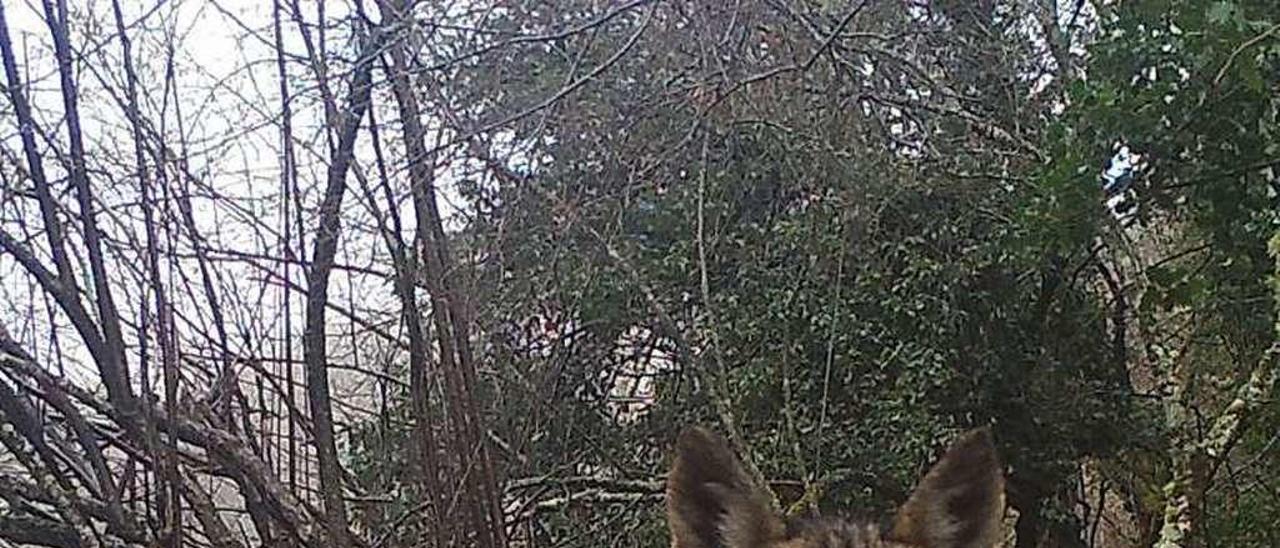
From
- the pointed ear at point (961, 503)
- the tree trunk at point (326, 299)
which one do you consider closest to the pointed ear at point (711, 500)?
the pointed ear at point (961, 503)

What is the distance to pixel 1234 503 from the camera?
662 cm

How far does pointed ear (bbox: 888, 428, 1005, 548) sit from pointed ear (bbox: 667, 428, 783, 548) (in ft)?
0.93

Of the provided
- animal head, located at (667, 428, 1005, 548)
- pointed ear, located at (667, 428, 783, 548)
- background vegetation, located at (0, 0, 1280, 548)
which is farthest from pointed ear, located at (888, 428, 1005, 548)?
background vegetation, located at (0, 0, 1280, 548)

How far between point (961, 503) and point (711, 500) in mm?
503

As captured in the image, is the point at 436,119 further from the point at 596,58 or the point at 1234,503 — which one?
the point at 1234,503

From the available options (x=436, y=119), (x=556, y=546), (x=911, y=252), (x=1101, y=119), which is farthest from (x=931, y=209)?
(x=436, y=119)

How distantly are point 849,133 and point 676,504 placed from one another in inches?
106

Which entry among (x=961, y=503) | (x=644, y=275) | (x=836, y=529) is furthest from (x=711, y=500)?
(x=644, y=275)

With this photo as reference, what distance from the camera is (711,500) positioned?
3.09 metres

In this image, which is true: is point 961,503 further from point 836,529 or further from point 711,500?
point 711,500

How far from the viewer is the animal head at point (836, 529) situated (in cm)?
306

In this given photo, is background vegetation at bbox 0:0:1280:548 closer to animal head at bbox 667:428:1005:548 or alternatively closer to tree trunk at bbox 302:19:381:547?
tree trunk at bbox 302:19:381:547

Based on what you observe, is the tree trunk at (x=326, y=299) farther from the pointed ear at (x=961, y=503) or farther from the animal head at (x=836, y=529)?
the pointed ear at (x=961, y=503)

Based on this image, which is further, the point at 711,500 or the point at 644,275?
the point at 644,275
